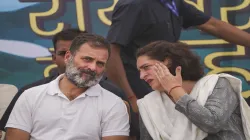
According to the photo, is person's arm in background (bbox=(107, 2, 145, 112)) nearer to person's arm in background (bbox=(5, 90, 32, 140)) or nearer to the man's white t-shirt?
the man's white t-shirt

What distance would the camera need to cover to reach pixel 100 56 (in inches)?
96.4

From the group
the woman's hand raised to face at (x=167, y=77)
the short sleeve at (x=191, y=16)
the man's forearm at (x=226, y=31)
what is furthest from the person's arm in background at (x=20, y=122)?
the man's forearm at (x=226, y=31)

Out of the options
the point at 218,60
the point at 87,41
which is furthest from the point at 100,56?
the point at 218,60

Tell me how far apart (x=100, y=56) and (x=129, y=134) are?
40 centimetres

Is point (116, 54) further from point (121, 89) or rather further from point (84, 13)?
point (84, 13)

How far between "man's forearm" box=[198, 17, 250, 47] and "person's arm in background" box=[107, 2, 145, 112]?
22.6 inches

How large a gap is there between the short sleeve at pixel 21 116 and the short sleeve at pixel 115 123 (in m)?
0.34

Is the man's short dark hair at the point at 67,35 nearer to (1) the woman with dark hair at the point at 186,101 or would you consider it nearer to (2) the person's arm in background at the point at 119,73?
(2) the person's arm in background at the point at 119,73

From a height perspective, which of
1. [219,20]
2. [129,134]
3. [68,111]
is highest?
[219,20]

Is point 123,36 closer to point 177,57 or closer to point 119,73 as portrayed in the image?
point 119,73

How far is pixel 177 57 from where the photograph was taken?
7.86ft

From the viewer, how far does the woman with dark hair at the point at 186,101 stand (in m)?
2.26

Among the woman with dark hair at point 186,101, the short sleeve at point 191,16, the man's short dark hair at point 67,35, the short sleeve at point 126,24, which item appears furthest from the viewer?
the short sleeve at point 191,16

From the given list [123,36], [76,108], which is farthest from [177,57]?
[76,108]
